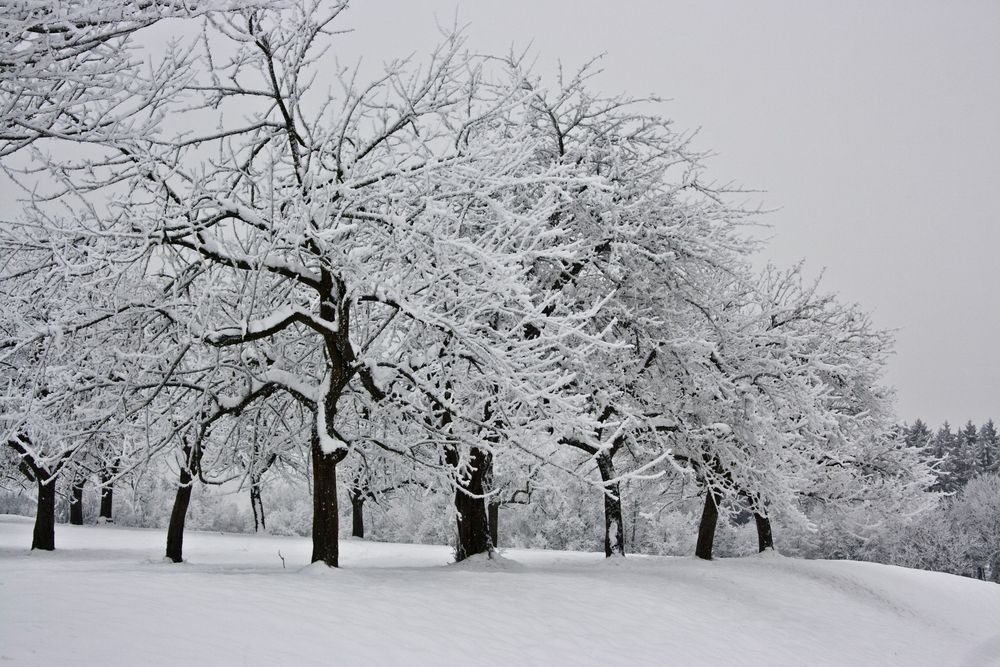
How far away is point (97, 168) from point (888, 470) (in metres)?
24.1

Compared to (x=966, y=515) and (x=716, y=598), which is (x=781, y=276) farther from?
(x=966, y=515)

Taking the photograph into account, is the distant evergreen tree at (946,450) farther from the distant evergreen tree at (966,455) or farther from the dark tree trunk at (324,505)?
the dark tree trunk at (324,505)

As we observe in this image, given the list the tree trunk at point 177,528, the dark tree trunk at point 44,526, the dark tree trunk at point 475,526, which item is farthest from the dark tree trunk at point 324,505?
the dark tree trunk at point 44,526

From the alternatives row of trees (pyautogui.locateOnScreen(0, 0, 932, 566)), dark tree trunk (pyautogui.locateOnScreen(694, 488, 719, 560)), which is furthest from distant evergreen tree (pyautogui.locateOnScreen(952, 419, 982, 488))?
row of trees (pyautogui.locateOnScreen(0, 0, 932, 566))

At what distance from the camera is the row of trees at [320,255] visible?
783 centimetres

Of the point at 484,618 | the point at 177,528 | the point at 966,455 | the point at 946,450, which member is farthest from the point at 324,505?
the point at 966,455

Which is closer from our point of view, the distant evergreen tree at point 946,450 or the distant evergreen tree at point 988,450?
the distant evergreen tree at point 946,450

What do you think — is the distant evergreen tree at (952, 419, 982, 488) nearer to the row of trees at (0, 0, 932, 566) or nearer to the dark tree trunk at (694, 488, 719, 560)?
the dark tree trunk at (694, 488, 719, 560)

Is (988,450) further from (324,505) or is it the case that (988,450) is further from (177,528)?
(324,505)

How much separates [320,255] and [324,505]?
334cm

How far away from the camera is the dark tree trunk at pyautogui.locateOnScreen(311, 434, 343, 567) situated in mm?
9664

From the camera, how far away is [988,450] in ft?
257

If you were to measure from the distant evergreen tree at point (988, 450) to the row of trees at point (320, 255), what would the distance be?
7611 cm

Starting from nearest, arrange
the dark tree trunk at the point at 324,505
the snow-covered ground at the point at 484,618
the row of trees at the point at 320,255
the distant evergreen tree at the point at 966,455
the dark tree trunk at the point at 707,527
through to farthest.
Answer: the snow-covered ground at the point at 484,618
the row of trees at the point at 320,255
the dark tree trunk at the point at 324,505
the dark tree trunk at the point at 707,527
the distant evergreen tree at the point at 966,455
